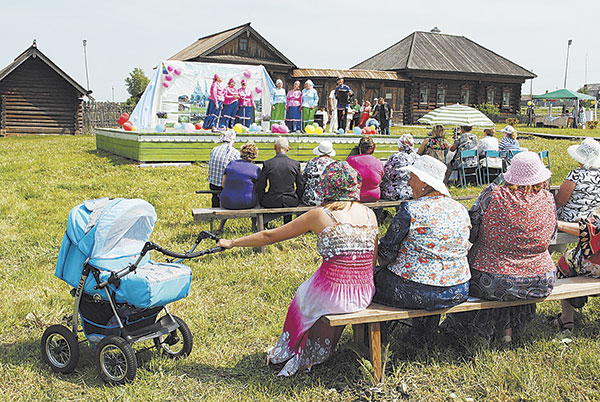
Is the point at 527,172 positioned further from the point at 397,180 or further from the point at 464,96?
the point at 464,96

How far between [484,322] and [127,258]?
2.64 meters

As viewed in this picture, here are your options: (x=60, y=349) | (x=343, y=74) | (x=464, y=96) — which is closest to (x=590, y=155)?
(x=60, y=349)

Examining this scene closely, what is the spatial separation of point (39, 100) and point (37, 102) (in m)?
0.14

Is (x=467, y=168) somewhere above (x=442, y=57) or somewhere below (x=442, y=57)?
below

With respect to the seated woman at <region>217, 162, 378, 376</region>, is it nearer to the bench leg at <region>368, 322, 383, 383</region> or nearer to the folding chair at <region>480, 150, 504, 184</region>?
the bench leg at <region>368, 322, 383, 383</region>

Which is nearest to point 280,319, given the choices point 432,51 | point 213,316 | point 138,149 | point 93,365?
point 213,316

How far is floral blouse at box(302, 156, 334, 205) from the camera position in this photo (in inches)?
272

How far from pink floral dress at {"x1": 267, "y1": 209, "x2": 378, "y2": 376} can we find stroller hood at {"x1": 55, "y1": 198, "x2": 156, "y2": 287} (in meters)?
1.23

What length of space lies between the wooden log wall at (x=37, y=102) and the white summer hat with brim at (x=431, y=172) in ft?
83.6

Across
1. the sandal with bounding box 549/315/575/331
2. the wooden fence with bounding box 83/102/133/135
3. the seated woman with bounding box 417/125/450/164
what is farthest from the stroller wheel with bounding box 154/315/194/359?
the wooden fence with bounding box 83/102/133/135

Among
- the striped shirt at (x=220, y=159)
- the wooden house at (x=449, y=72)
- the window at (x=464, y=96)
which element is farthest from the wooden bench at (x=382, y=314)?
the window at (x=464, y=96)

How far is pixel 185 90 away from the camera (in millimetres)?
16906

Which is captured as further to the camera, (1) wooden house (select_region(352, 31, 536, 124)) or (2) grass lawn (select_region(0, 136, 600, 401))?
(1) wooden house (select_region(352, 31, 536, 124))

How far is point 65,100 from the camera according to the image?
25750 millimetres
